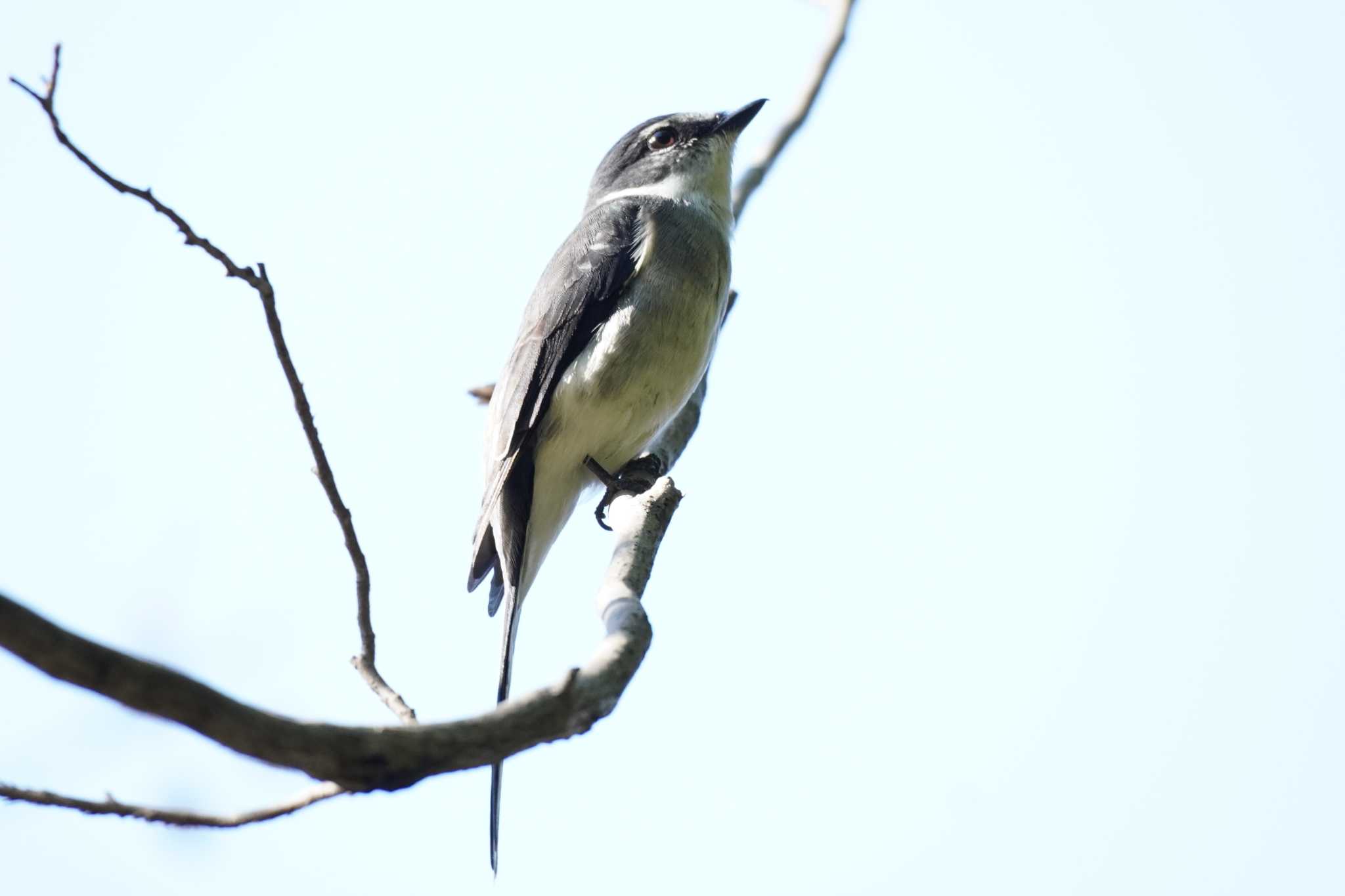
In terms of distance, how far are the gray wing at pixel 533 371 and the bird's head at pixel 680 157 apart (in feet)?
2.10

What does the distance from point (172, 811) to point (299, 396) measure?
105cm

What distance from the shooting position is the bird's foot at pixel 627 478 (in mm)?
5168

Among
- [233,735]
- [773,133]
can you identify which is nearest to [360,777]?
[233,735]

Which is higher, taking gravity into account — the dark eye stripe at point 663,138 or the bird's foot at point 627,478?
the dark eye stripe at point 663,138

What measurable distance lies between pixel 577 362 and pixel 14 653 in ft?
11.8

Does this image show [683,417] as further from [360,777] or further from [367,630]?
[360,777]

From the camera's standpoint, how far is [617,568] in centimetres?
354

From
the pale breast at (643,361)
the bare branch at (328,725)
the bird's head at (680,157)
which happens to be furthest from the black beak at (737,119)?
the bare branch at (328,725)

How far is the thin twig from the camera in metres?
2.92

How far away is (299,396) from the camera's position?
9.93ft

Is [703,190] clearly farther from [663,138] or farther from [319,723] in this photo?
[319,723]

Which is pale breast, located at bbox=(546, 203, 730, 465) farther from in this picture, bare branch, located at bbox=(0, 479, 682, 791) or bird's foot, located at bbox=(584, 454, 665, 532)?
bare branch, located at bbox=(0, 479, 682, 791)

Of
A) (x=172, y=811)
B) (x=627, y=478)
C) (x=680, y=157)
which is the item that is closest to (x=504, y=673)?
(x=627, y=478)

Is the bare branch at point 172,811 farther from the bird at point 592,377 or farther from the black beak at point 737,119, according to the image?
the black beak at point 737,119
